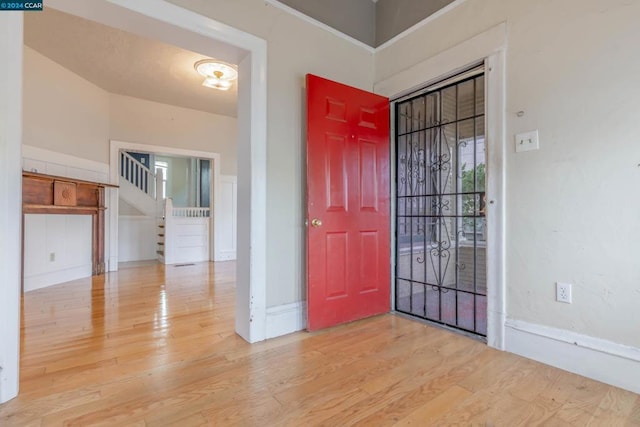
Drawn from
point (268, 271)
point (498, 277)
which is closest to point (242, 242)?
point (268, 271)

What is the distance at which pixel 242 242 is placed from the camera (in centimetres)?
225

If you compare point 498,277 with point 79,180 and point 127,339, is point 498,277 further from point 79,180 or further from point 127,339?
point 79,180

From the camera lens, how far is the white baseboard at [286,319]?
2.25 meters

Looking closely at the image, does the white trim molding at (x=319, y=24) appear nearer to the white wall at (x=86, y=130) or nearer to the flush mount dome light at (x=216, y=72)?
the flush mount dome light at (x=216, y=72)

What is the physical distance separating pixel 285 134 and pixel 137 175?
5.41m

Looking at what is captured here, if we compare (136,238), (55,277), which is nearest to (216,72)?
(55,277)

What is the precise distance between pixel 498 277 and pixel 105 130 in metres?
5.59

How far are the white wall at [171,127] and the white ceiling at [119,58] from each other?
23 cm

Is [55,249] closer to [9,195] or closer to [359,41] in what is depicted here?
[9,195]

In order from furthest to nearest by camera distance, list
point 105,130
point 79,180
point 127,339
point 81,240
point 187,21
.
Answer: point 105,130 → point 81,240 → point 79,180 → point 127,339 → point 187,21

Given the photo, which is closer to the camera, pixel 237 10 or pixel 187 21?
pixel 187 21

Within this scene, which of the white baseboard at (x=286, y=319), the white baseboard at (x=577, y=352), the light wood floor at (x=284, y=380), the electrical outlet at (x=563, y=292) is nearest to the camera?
the light wood floor at (x=284, y=380)

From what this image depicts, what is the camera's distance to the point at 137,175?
20.9ft

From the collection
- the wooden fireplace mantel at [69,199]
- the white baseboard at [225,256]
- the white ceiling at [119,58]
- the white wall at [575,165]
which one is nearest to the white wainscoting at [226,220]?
the white baseboard at [225,256]
